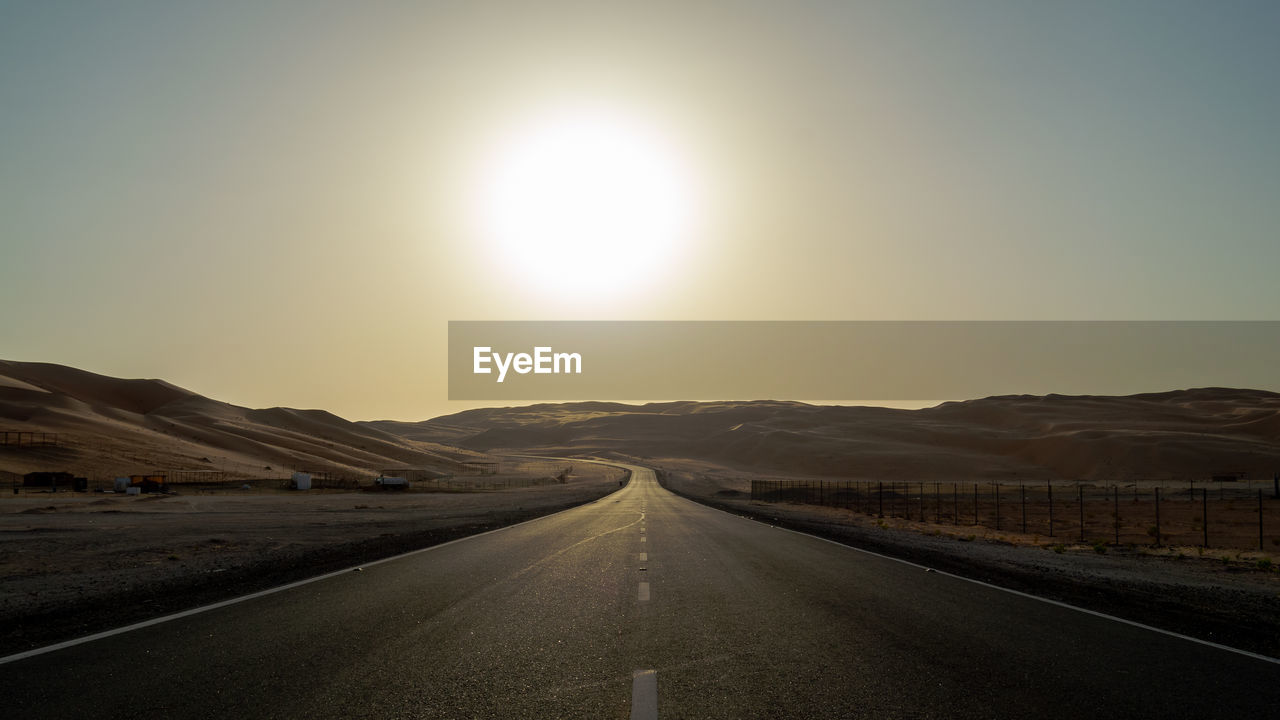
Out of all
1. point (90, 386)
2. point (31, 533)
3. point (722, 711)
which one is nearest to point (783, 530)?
point (722, 711)

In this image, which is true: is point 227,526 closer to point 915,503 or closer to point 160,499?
point 160,499

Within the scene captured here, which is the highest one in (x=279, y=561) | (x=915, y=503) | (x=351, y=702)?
(x=351, y=702)

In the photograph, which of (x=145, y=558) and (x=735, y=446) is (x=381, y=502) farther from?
(x=735, y=446)

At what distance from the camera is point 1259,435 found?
15750cm

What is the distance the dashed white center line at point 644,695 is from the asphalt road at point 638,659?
28 millimetres

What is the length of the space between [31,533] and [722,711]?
31.3m

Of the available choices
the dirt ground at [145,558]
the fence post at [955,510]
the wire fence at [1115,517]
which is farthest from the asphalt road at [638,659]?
the fence post at [955,510]

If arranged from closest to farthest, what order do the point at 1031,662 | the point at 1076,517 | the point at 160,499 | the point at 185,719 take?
1. the point at 185,719
2. the point at 1031,662
3. the point at 1076,517
4. the point at 160,499

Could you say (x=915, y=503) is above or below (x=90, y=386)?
below

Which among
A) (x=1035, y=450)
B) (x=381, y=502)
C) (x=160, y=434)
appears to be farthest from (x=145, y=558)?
(x=1035, y=450)

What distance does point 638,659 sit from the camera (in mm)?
7863

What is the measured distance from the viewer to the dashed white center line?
5922mm

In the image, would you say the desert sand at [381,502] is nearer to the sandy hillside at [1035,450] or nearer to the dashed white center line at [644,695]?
the sandy hillside at [1035,450]

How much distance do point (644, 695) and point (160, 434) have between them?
128315mm
